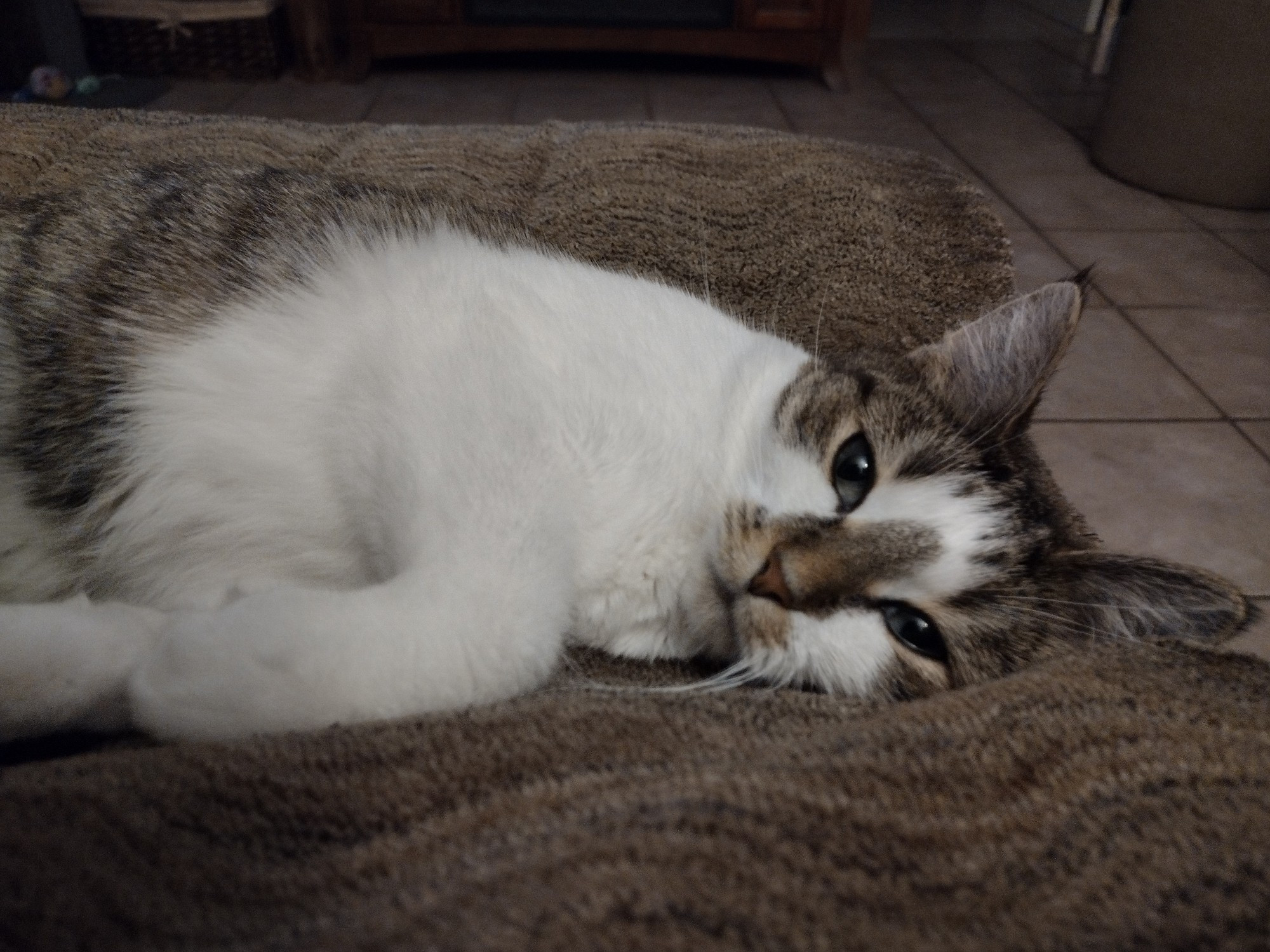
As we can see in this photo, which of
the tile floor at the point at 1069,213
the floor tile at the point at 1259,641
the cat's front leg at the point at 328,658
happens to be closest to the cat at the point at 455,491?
the cat's front leg at the point at 328,658

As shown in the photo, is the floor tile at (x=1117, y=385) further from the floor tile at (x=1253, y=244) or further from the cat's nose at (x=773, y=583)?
the cat's nose at (x=773, y=583)

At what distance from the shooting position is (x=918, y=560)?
93 centimetres

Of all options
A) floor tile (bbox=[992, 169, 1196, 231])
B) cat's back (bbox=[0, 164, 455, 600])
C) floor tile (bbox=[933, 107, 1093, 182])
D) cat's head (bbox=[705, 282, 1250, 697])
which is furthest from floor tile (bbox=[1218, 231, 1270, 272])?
cat's back (bbox=[0, 164, 455, 600])

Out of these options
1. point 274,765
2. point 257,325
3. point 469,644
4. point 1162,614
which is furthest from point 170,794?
point 1162,614

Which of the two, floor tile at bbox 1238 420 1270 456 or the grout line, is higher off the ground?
the grout line

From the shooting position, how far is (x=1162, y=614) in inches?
37.2

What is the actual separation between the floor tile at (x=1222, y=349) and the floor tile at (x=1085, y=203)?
57 cm

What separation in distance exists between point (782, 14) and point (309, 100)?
6.69ft

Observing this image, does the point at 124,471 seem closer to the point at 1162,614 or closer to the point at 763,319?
the point at 763,319

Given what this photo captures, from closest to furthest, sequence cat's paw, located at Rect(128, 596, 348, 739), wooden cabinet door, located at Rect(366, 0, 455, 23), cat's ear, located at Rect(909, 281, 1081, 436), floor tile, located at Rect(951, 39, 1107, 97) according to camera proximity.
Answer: cat's paw, located at Rect(128, 596, 348, 739) < cat's ear, located at Rect(909, 281, 1081, 436) < wooden cabinet door, located at Rect(366, 0, 455, 23) < floor tile, located at Rect(951, 39, 1107, 97)

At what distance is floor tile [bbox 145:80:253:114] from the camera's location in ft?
11.4

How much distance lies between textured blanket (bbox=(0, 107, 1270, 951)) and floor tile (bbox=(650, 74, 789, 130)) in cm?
310

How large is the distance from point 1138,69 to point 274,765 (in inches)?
139

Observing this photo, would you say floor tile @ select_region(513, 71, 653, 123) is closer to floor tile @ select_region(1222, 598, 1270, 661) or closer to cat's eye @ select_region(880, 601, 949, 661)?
floor tile @ select_region(1222, 598, 1270, 661)
